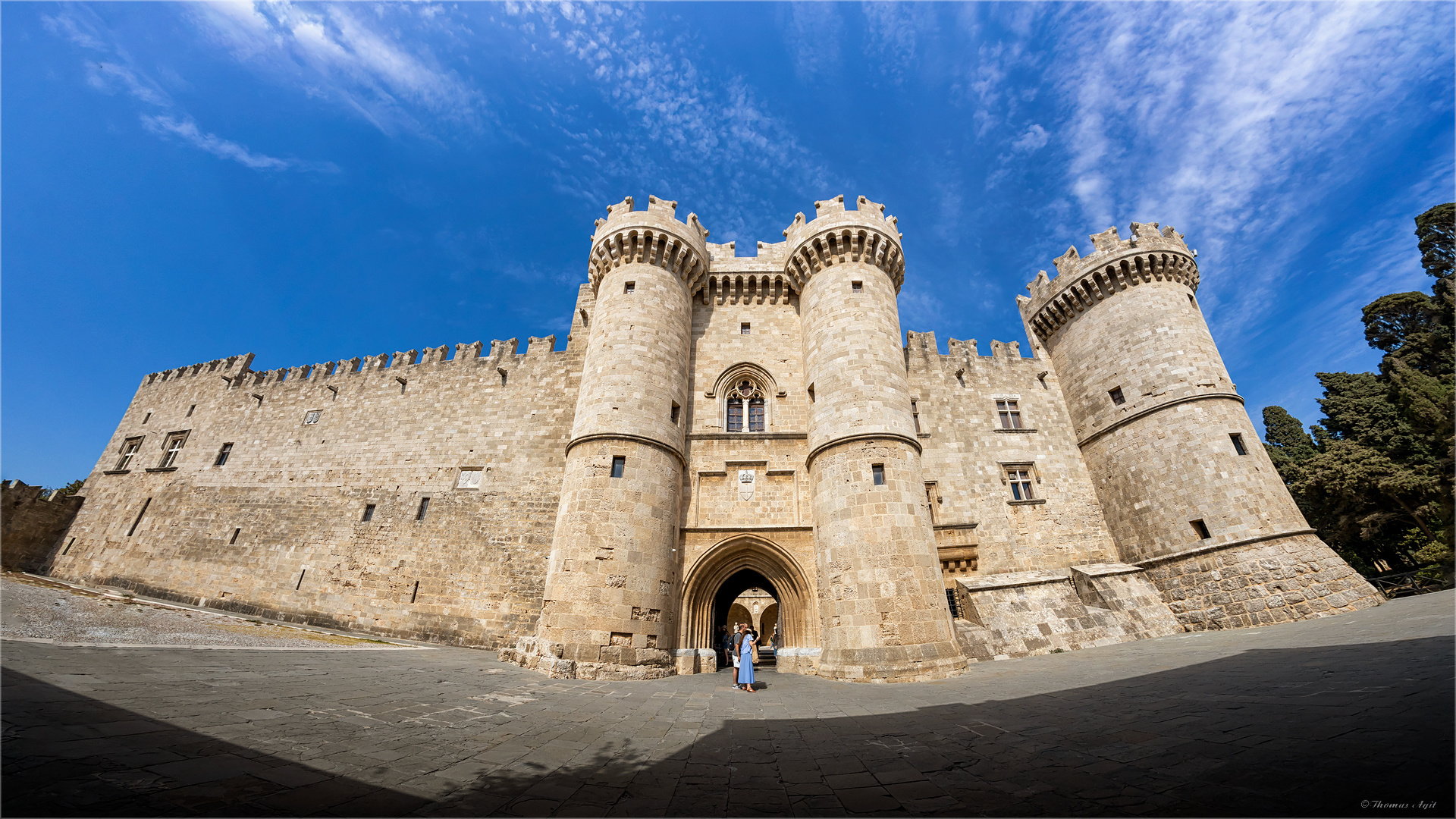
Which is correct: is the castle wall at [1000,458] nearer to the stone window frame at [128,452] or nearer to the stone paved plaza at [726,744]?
the stone paved plaza at [726,744]

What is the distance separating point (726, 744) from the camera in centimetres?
487

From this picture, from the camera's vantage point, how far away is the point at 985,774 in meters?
3.62

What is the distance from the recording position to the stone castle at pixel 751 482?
11.4 metres

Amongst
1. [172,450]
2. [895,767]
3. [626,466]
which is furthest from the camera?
[172,450]

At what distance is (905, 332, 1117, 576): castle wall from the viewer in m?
15.3

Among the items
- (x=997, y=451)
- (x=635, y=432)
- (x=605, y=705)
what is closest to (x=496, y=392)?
(x=635, y=432)

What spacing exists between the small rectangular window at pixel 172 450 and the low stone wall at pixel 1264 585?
3427cm

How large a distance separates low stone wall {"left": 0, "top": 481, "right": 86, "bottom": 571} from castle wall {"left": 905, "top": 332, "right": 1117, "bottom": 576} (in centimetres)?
3188

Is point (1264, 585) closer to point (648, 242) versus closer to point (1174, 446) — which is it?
point (1174, 446)

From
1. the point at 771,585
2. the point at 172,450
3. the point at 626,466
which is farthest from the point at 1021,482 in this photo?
the point at 172,450

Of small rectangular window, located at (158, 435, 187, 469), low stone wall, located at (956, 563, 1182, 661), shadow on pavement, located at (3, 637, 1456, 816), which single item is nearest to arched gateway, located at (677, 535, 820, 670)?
low stone wall, located at (956, 563, 1182, 661)

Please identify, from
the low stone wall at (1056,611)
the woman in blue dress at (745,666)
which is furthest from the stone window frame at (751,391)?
the low stone wall at (1056,611)

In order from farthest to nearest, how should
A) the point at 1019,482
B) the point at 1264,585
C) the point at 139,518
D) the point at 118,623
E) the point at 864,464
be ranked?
the point at 139,518, the point at 1019,482, the point at 1264,585, the point at 864,464, the point at 118,623

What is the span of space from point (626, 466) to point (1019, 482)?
42.0 ft
